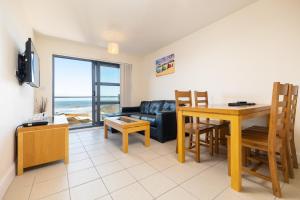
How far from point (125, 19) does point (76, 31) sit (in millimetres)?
1291

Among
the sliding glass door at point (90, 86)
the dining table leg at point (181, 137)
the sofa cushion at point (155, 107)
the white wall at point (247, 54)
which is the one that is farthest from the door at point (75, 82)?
the dining table leg at point (181, 137)

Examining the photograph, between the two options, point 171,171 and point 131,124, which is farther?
point 131,124

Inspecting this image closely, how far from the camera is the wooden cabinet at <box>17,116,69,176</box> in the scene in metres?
1.78

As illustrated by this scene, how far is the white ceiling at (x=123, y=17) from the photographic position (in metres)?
2.29

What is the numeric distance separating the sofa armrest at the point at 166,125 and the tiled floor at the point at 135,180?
60 cm

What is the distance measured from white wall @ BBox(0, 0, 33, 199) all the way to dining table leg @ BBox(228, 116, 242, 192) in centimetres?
228

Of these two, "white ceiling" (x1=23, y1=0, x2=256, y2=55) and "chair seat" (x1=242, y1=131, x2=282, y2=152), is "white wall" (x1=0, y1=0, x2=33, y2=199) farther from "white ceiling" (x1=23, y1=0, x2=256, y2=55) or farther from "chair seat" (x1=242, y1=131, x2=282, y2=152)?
"chair seat" (x1=242, y1=131, x2=282, y2=152)

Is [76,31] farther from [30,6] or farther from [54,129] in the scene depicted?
[54,129]

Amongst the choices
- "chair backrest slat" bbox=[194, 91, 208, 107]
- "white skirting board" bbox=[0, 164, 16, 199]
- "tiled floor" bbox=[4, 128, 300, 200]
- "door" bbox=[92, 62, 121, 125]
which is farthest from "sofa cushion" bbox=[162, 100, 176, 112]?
"white skirting board" bbox=[0, 164, 16, 199]

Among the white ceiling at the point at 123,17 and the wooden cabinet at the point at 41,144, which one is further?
the white ceiling at the point at 123,17

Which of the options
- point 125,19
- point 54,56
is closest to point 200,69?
point 125,19

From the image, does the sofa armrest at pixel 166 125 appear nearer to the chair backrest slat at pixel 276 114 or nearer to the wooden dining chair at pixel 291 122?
the wooden dining chair at pixel 291 122

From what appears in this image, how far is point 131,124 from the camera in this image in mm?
2543

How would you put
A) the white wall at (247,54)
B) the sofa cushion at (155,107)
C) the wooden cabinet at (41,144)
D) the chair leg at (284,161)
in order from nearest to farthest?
the chair leg at (284,161) < the wooden cabinet at (41,144) < the white wall at (247,54) < the sofa cushion at (155,107)
